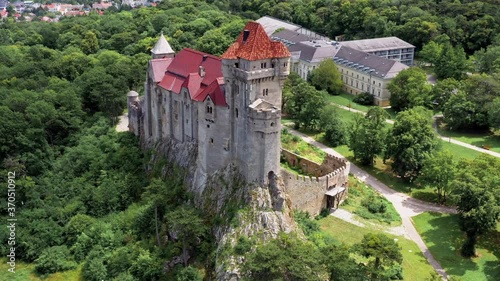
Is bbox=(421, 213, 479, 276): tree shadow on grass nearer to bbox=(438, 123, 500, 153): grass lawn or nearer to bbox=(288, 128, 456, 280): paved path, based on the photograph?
bbox=(288, 128, 456, 280): paved path

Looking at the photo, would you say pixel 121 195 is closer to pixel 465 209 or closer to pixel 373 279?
pixel 373 279

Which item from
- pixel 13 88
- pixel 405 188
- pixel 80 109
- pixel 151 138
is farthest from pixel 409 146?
pixel 13 88

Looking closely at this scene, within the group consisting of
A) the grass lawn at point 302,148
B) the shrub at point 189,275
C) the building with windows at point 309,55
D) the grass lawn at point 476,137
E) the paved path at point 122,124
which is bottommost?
the shrub at point 189,275

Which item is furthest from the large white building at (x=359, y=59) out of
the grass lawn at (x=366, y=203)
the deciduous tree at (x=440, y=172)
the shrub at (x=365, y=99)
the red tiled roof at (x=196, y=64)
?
the red tiled roof at (x=196, y=64)

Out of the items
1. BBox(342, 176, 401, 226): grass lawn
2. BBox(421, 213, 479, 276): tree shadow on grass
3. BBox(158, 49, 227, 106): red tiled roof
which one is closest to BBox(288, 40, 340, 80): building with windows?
BBox(342, 176, 401, 226): grass lawn

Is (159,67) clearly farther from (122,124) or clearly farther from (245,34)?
(122,124)

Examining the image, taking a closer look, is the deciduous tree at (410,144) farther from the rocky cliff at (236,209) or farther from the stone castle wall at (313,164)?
the rocky cliff at (236,209)

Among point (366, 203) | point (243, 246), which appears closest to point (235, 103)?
point (243, 246)
